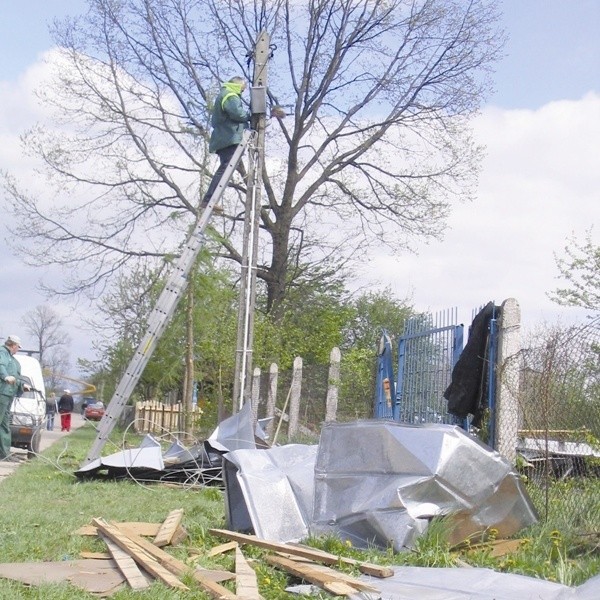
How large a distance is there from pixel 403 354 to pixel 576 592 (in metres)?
8.49

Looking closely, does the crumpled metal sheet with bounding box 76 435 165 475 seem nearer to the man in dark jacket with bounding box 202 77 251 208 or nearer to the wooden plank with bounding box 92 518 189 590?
the man in dark jacket with bounding box 202 77 251 208

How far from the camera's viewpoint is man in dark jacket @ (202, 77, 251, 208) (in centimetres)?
1402

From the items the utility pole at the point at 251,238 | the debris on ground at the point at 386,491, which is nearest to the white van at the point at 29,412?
the utility pole at the point at 251,238

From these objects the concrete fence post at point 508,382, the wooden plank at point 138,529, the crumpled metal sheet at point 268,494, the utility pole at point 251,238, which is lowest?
the wooden plank at point 138,529

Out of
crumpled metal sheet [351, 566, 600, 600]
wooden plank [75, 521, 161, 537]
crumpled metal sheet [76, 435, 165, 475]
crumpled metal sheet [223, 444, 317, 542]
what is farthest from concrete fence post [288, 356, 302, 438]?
crumpled metal sheet [351, 566, 600, 600]

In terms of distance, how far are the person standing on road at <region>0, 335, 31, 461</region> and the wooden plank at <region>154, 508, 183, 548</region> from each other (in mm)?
8153

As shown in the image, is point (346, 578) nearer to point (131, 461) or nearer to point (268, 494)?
point (268, 494)

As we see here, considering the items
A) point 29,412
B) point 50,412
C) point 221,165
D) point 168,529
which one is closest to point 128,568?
point 168,529

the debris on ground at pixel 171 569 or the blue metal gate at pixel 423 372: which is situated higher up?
the blue metal gate at pixel 423 372

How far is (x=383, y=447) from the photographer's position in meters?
7.46

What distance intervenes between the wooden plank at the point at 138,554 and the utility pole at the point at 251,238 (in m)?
6.64

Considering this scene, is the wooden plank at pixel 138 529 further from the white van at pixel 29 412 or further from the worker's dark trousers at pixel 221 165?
the white van at pixel 29 412

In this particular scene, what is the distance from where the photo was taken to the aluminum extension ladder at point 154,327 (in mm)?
13188

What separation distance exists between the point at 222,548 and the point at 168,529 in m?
0.72
